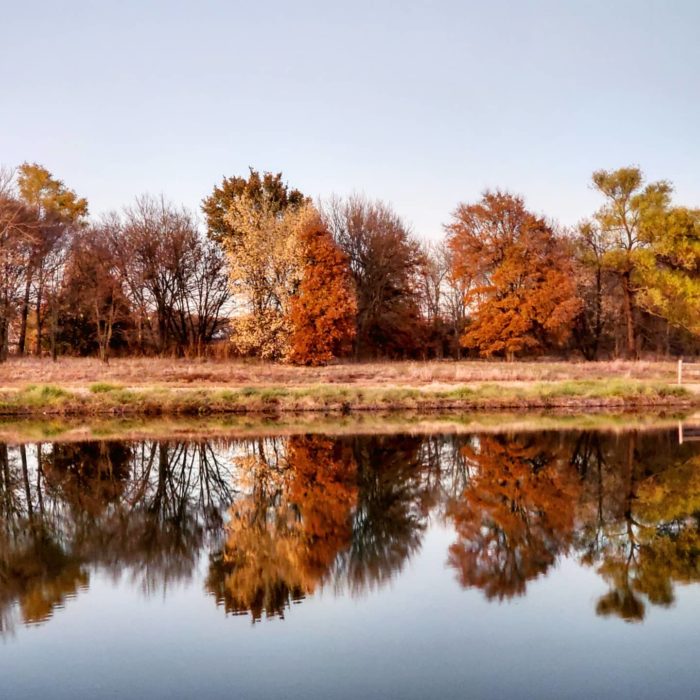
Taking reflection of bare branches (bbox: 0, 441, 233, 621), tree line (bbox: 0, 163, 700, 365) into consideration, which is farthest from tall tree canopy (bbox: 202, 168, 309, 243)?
reflection of bare branches (bbox: 0, 441, 233, 621)

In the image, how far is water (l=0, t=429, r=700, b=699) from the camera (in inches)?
262

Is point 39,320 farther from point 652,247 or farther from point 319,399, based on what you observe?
point 652,247

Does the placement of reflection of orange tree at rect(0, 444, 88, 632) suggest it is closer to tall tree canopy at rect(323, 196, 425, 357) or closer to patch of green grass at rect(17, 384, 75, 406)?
patch of green grass at rect(17, 384, 75, 406)

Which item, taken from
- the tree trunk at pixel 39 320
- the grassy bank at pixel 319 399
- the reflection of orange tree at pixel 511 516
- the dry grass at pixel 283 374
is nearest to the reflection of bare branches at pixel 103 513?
the reflection of orange tree at pixel 511 516

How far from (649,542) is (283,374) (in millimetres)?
25132

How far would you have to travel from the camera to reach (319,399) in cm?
2702

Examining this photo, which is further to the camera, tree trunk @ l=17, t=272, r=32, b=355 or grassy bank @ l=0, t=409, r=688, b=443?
tree trunk @ l=17, t=272, r=32, b=355

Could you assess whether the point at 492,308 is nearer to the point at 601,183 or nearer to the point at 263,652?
the point at 601,183

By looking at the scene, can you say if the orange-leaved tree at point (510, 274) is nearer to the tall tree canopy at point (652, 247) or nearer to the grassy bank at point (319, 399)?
the tall tree canopy at point (652, 247)

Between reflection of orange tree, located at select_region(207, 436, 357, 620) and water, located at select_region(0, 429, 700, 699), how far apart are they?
40 mm

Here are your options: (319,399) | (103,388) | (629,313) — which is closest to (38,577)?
(319,399)

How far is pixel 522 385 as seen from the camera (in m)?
30.6

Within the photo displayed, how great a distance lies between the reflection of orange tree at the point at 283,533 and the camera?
8.91m

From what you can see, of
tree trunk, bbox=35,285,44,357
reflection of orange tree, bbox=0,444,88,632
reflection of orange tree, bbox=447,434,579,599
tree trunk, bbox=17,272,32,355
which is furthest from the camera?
tree trunk, bbox=35,285,44,357
